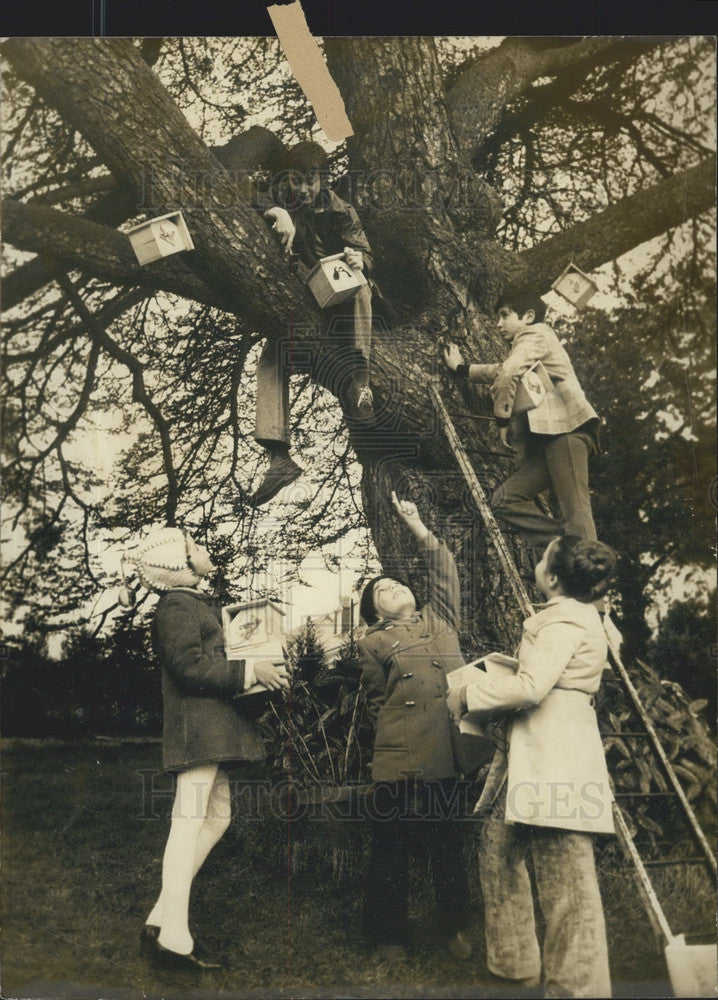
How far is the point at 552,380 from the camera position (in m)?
5.11

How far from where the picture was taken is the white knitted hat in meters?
4.92

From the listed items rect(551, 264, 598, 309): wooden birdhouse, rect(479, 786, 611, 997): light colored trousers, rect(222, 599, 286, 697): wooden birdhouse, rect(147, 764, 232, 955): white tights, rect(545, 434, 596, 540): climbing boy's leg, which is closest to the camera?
rect(479, 786, 611, 997): light colored trousers

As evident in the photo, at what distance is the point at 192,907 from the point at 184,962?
0.77 ft

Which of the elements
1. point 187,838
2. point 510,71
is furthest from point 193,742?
point 510,71

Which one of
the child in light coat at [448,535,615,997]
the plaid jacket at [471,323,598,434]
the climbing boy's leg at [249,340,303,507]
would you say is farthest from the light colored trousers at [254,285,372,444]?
the child in light coat at [448,535,615,997]

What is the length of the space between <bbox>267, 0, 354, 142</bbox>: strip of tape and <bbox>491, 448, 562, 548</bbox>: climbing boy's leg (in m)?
1.86

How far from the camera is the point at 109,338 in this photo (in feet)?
16.8

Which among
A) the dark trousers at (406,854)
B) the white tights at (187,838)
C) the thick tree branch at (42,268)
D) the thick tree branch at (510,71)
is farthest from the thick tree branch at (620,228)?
the white tights at (187,838)

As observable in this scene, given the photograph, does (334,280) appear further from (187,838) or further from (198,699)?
(187,838)

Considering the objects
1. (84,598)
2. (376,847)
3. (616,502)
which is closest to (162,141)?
(84,598)

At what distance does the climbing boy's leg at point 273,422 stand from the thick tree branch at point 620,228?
1225 millimetres

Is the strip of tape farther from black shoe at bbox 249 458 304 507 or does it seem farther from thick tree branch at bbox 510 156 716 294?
black shoe at bbox 249 458 304 507

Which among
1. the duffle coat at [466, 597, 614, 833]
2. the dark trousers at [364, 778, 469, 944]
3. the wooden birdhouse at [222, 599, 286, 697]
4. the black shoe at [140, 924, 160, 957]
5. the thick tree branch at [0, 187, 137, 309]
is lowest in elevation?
the black shoe at [140, 924, 160, 957]

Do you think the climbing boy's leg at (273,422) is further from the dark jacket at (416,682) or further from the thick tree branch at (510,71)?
the thick tree branch at (510,71)
